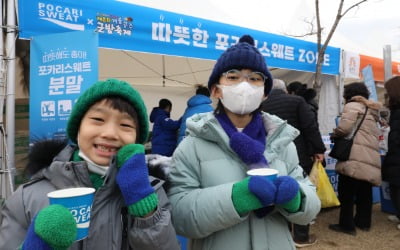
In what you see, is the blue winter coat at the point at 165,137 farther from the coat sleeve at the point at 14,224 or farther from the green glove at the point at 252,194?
the coat sleeve at the point at 14,224

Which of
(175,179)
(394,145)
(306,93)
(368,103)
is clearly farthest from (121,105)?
(394,145)

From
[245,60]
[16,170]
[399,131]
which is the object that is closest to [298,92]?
[399,131]

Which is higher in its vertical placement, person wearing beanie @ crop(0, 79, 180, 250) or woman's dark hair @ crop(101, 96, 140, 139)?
woman's dark hair @ crop(101, 96, 140, 139)

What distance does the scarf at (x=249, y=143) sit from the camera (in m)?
1.33

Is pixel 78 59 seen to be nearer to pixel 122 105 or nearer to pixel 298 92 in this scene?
pixel 122 105

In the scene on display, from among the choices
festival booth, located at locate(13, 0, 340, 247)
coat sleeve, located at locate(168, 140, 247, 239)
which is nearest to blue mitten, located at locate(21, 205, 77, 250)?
coat sleeve, located at locate(168, 140, 247, 239)

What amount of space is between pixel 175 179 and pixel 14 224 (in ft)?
1.99

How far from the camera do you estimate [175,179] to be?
1386 mm

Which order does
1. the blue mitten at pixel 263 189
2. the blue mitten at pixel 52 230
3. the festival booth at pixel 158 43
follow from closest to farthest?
the blue mitten at pixel 52 230 → the blue mitten at pixel 263 189 → the festival booth at pixel 158 43

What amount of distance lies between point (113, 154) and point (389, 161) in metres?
3.82

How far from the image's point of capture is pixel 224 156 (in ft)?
4.67

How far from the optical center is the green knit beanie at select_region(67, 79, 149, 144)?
1184 millimetres

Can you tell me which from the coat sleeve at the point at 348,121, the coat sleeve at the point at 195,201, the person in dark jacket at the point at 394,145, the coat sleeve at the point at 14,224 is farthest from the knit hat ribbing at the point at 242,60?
the person in dark jacket at the point at 394,145

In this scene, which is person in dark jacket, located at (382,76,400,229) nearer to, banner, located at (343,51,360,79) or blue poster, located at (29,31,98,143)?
banner, located at (343,51,360,79)
